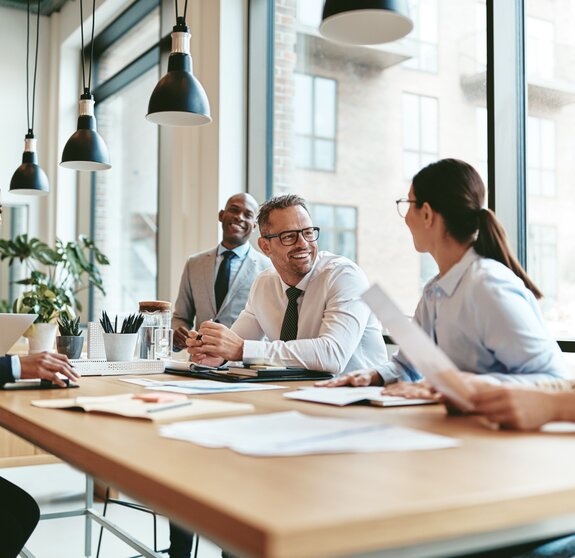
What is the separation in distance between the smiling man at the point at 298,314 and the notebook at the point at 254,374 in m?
0.09

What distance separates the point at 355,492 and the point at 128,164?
6.56 meters

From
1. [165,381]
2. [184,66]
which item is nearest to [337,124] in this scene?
[184,66]

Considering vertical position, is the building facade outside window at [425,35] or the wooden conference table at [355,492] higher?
the building facade outside window at [425,35]

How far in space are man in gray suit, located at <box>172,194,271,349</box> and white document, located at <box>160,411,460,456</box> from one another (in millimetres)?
2851

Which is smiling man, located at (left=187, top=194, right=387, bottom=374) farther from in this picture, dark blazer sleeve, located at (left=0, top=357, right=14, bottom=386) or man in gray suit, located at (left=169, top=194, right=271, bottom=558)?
man in gray suit, located at (left=169, top=194, right=271, bottom=558)

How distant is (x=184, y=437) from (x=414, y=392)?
0.69 metres

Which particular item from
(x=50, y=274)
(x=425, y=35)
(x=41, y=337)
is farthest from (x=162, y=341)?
(x=50, y=274)

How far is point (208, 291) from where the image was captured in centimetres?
433

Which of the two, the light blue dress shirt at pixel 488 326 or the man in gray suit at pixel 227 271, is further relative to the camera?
the man in gray suit at pixel 227 271

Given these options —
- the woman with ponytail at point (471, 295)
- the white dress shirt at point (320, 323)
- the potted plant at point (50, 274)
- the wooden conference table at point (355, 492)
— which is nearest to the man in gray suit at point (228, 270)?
the potted plant at point (50, 274)

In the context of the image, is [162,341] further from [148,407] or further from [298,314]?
[148,407]

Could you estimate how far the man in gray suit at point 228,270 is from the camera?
13.9ft

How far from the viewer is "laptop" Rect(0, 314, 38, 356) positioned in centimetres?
235

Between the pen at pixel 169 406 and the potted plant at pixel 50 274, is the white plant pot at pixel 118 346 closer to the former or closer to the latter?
the potted plant at pixel 50 274
